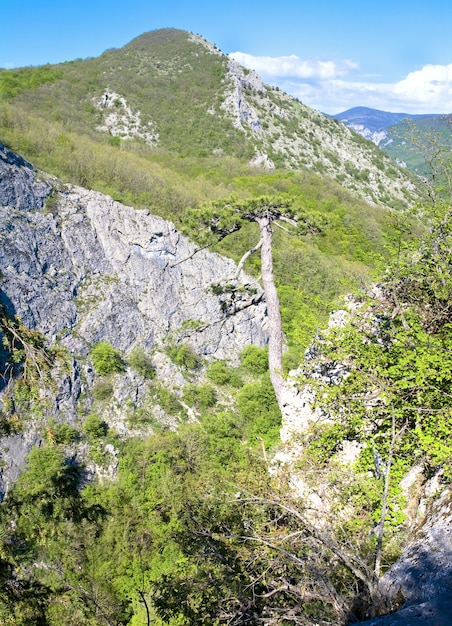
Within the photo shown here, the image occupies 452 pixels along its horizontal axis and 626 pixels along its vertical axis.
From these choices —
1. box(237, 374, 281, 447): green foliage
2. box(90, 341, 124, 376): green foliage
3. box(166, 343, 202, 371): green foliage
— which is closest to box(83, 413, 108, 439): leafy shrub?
box(90, 341, 124, 376): green foliage

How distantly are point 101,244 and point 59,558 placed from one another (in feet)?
74.8

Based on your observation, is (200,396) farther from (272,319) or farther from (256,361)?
(272,319)

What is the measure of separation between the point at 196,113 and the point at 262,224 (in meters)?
75.9

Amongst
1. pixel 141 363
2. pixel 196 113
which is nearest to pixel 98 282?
pixel 141 363

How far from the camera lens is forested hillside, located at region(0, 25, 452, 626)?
4.30 meters

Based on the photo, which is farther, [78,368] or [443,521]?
[78,368]

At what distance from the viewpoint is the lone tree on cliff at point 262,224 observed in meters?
8.43

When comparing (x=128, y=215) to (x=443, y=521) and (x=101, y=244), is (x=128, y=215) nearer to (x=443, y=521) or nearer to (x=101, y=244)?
(x=101, y=244)

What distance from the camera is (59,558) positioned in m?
15.9

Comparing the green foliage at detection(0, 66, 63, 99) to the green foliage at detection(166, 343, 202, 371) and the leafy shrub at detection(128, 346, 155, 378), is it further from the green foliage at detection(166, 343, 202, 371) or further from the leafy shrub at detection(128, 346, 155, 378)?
the green foliage at detection(166, 343, 202, 371)

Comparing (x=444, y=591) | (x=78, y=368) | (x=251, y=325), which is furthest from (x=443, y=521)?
(x=251, y=325)

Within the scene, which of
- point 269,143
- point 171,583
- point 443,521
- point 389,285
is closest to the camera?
point 443,521

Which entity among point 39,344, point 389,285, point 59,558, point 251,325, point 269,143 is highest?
point 269,143

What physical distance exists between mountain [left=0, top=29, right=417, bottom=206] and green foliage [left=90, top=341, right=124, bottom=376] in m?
37.0
